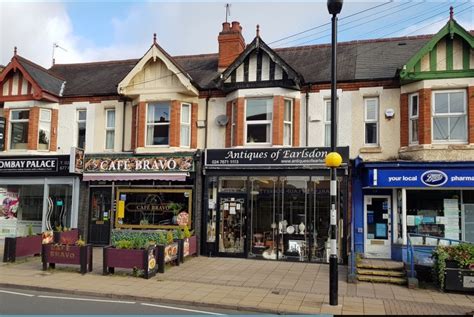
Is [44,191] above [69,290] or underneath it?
above

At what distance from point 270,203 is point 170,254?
14.0 feet

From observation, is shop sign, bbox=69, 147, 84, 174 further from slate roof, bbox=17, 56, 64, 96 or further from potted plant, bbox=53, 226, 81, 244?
slate roof, bbox=17, 56, 64, 96

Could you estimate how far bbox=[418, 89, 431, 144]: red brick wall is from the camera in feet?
47.6

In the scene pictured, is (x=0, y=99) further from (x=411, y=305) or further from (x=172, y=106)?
(x=411, y=305)

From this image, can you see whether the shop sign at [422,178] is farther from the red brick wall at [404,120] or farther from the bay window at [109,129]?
the bay window at [109,129]

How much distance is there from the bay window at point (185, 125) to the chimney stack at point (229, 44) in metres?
2.51

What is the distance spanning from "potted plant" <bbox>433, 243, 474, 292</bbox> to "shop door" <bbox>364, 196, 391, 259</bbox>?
12.4 feet

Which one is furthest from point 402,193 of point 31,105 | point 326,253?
point 31,105

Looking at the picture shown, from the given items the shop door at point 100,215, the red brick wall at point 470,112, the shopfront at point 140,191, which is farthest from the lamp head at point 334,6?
the shop door at point 100,215

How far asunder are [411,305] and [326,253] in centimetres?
559

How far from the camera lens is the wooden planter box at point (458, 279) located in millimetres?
10898

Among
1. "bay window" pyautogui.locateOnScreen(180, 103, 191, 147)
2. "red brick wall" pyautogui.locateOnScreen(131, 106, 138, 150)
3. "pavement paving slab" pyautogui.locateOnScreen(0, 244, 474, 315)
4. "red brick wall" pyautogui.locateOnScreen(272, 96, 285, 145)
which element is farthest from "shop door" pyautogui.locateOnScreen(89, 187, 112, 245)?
"red brick wall" pyautogui.locateOnScreen(272, 96, 285, 145)

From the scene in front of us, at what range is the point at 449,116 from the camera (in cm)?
1459

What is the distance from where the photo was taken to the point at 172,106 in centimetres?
1711
